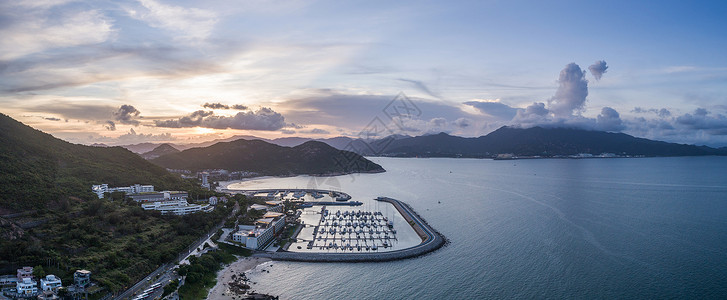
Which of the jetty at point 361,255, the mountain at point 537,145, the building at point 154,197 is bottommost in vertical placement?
the jetty at point 361,255

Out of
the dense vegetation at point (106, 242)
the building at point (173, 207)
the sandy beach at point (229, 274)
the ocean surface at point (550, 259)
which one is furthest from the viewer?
the building at point (173, 207)

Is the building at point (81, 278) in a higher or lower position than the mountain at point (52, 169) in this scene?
lower

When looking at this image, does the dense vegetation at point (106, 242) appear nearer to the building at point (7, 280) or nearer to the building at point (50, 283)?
the building at point (50, 283)

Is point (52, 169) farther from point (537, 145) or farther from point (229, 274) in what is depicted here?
point (537, 145)

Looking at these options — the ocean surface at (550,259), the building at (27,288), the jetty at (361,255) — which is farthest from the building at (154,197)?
the building at (27,288)

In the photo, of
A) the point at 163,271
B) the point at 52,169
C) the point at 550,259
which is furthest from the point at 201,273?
the point at 52,169

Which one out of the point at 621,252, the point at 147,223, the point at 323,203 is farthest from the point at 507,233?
the point at 147,223
